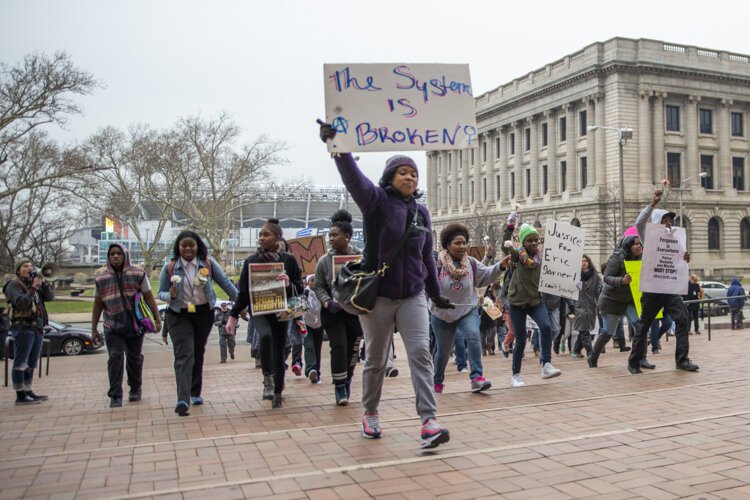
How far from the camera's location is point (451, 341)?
7836mm

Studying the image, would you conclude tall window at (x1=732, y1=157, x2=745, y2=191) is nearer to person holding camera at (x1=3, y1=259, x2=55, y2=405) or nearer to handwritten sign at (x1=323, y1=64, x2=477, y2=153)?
person holding camera at (x1=3, y1=259, x2=55, y2=405)

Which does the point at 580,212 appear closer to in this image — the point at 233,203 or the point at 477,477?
the point at 233,203

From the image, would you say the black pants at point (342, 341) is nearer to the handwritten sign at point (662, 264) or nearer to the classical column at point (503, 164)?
the handwritten sign at point (662, 264)

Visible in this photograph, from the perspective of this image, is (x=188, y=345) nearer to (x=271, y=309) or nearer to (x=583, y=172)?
(x=271, y=309)

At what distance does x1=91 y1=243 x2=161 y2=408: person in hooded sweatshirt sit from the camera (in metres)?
7.90

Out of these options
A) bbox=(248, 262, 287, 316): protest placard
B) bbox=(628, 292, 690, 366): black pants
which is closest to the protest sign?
bbox=(628, 292, 690, 366): black pants

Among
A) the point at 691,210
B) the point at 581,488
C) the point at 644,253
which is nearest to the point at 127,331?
the point at 581,488

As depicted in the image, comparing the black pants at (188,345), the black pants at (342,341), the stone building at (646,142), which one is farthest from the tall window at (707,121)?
the black pants at (188,345)

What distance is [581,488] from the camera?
4.41 metres

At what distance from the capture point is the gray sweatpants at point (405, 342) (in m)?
5.53

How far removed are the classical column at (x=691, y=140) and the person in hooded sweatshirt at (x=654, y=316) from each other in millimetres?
60229

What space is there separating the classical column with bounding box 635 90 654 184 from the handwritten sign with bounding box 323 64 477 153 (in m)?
→ 60.3

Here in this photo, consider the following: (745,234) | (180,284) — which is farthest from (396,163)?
(745,234)

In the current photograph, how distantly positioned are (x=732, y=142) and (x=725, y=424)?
68601 millimetres
